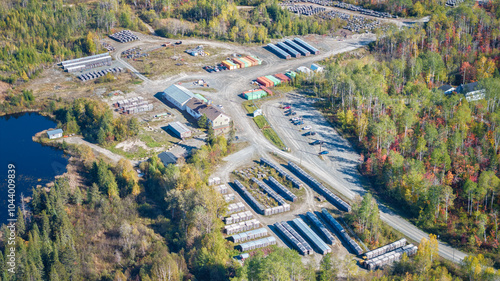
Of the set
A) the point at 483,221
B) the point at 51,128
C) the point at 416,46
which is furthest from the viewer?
the point at 416,46

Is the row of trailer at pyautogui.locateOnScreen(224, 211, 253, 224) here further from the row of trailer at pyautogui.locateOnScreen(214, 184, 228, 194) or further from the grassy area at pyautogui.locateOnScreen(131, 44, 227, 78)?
the grassy area at pyautogui.locateOnScreen(131, 44, 227, 78)

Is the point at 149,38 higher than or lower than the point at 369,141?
higher

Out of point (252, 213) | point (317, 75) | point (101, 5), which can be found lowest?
point (252, 213)

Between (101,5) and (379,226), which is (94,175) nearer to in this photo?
(379,226)

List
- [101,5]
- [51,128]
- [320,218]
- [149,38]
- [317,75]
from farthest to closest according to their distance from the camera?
[101,5] → [149,38] → [317,75] → [51,128] → [320,218]

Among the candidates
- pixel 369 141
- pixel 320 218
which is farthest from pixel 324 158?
pixel 320 218

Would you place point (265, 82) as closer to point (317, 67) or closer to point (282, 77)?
point (282, 77)

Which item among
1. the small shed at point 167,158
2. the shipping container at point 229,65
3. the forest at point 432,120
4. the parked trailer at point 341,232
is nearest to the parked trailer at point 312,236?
the parked trailer at point 341,232

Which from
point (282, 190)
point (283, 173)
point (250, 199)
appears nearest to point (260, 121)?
point (283, 173)
